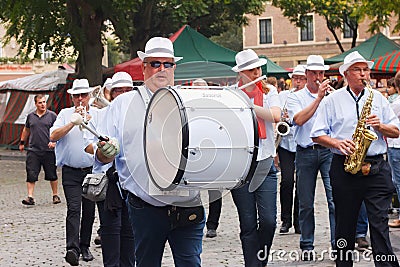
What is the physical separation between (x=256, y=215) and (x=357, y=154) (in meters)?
1.14

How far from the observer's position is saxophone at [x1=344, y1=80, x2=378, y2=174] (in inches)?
265

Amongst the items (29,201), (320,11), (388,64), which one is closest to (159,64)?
(29,201)

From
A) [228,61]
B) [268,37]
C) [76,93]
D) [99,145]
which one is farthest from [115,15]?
[268,37]

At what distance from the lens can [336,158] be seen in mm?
7094

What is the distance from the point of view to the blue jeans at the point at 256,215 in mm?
7285

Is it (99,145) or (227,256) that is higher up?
(99,145)

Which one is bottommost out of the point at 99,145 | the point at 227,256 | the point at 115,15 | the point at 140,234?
the point at 227,256

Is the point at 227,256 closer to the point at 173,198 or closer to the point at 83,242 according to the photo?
the point at 83,242

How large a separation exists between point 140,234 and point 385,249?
2.34 metres

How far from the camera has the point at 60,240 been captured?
33.9 ft

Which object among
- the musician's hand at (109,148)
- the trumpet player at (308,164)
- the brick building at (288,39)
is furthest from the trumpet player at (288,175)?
the brick building at (288,39)

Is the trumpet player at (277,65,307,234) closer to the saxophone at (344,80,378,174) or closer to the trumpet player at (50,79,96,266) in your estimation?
the trumpet player at (50,79,96,266)

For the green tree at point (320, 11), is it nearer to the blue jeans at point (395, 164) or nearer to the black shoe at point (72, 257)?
the blue jeans at point (395, 164)

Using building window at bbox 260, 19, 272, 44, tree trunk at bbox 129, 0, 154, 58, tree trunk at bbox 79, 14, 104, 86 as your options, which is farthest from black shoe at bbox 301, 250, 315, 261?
building window at bbox 260, 19, 272, 44
